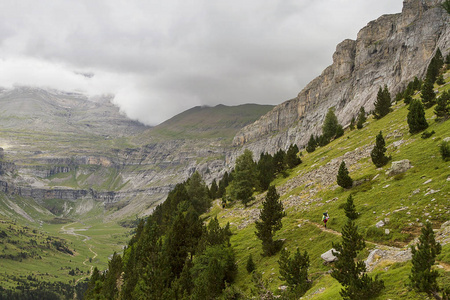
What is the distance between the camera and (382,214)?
1125 inches

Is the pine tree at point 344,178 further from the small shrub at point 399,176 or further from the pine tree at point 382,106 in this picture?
the pine tree at point 382,106

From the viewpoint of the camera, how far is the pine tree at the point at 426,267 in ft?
45.2

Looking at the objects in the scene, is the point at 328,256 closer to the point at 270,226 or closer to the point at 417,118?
the point at 270,226

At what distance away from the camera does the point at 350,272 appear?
18.0 metres

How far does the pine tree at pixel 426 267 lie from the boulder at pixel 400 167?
936 inches

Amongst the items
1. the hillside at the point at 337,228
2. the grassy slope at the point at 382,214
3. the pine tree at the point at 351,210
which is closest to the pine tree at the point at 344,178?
the hillside at the point at 337,228

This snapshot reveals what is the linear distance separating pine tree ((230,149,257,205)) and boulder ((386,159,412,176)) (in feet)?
119

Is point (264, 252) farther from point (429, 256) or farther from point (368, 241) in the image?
point (429, 256)

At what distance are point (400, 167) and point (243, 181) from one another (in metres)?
38.2

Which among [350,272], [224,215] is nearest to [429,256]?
[350,272]

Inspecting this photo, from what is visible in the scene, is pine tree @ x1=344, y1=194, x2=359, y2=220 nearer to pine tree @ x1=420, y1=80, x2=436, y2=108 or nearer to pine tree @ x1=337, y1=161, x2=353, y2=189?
pine tree @ x1=337, y1=161, x2=353, y2=189

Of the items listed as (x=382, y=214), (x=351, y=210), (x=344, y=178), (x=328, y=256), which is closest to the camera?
(x=328, y=256)

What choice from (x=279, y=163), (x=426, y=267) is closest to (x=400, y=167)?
(x=426, y=267)

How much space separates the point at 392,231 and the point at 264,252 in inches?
643
